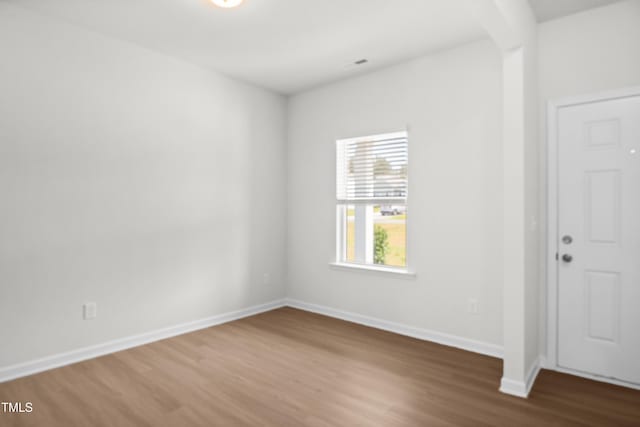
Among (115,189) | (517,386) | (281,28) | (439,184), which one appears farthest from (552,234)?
(115,189)

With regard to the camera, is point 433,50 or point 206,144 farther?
point 206,144

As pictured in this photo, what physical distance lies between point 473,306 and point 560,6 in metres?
2.53

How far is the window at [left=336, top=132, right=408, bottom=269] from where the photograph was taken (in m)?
3.99

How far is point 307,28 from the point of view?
3.17m

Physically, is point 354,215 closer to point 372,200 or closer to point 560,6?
point 372,200

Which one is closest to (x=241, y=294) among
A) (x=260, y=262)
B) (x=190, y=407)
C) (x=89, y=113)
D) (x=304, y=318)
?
(x=260, y=262)

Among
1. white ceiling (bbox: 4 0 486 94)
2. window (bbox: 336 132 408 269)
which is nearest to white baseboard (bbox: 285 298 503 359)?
window (bbox: 336 132 408 269)

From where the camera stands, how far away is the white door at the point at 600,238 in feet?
8.79

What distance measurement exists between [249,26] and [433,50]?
1754mm

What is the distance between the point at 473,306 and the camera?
3387mm

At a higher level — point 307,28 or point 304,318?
point 307,28

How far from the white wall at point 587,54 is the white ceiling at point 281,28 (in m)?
0.62

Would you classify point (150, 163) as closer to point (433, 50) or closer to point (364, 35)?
point (364, 35)

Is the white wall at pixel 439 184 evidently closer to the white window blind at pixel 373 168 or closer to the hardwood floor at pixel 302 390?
the white window blind at pixel 373 168
